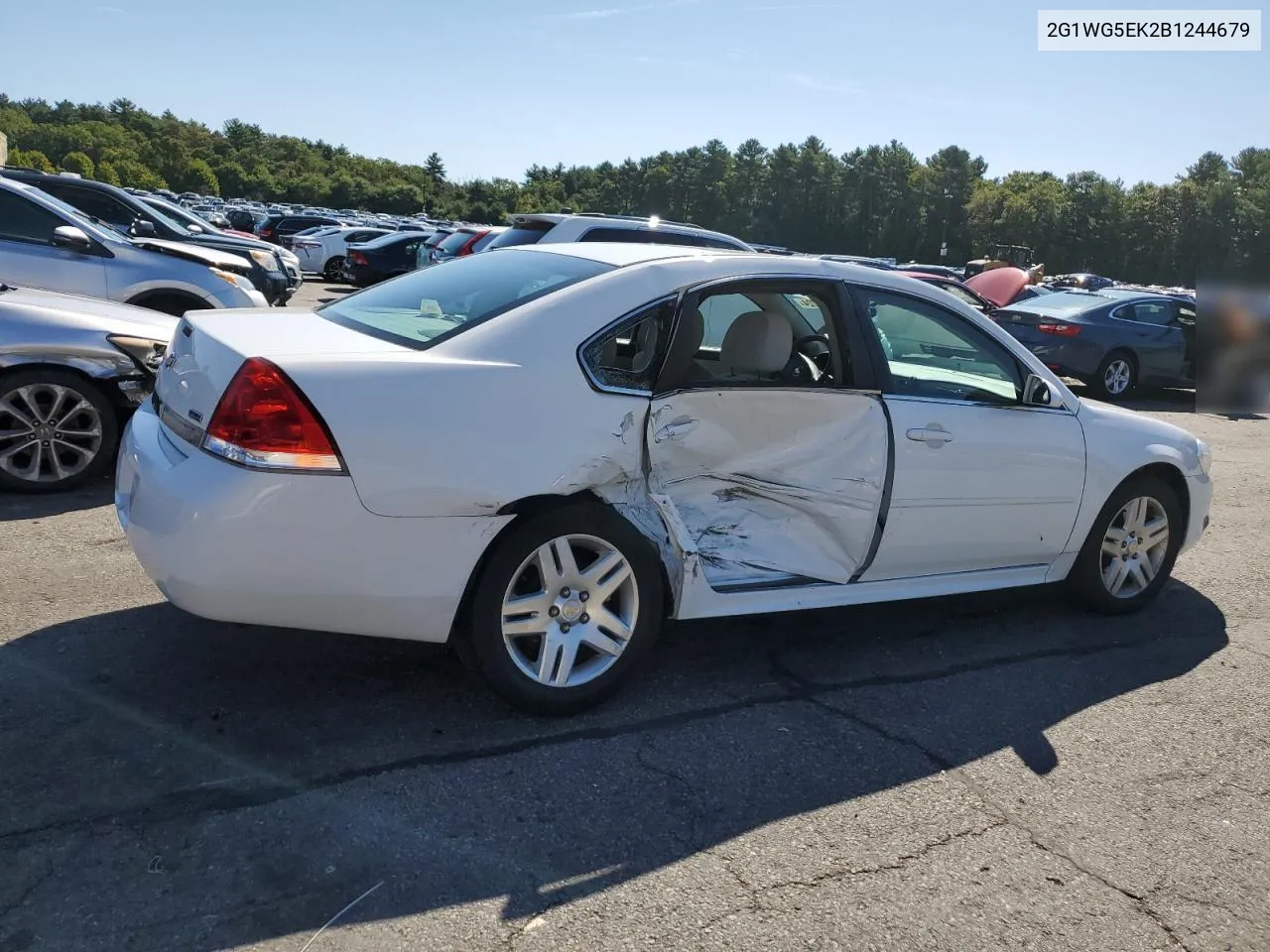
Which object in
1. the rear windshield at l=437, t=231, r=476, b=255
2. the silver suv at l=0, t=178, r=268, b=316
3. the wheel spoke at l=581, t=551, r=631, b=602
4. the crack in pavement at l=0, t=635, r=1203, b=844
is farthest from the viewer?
the rear windshield at l=437, t=231, r=476, b=255

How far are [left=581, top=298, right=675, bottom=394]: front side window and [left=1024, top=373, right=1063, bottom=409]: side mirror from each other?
5.85 ft

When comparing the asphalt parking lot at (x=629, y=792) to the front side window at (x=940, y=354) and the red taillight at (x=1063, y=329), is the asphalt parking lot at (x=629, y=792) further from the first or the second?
the red taillight at (x=1063, y=329)

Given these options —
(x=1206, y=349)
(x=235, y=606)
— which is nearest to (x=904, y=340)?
(x=235, y=606)

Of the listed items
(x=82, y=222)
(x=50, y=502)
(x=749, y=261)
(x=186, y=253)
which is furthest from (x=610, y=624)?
(x=82, y=222)

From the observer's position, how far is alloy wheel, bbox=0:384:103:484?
559 centimetres

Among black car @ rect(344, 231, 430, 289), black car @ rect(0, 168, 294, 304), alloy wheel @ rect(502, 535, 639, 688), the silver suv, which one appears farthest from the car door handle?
black car @ rect(344, 231, 430, 289)

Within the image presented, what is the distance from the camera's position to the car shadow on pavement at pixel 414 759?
2646 millimetres

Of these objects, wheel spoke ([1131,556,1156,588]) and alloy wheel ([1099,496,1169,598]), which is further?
wheel spoke ([1131,556,1156,588])

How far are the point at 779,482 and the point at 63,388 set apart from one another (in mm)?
3918

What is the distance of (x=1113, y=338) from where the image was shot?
1407 cm

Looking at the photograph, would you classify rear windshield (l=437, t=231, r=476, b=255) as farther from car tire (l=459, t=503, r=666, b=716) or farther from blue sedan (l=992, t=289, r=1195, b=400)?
car tire (l=459, t=503, r=666, b=716)

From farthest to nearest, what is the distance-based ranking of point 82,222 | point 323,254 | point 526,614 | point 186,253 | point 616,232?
point 323,254 → point 616,232 → point 186,253 → point 82,222 → point 526,614

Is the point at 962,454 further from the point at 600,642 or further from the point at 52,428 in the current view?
the point at 52,428

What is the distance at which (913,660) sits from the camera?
4500 mm
